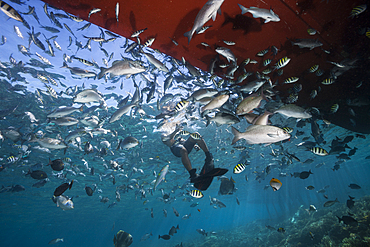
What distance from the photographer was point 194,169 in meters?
5.18

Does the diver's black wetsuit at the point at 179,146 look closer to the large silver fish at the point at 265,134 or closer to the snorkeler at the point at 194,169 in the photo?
the snorkeler at the point at 194,169

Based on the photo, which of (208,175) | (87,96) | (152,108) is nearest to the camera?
(208,175)

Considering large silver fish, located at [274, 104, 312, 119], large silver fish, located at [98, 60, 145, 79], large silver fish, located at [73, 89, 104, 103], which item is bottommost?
large silver fish, located at [274, 104, 312, 119]

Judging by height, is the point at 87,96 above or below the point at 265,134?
above

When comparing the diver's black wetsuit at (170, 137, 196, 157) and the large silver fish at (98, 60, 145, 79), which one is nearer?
the large silver fish at (98, 60, 145, 79)

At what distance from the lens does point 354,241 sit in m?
8.38

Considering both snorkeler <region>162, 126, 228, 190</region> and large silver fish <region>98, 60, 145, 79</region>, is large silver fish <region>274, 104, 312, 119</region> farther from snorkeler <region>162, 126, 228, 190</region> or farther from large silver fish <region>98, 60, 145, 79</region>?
large silver fish <region>98, 60, 145, 79</region>

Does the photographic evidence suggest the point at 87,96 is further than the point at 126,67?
Yes

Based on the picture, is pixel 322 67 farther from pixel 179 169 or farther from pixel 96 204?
pixel 96 204

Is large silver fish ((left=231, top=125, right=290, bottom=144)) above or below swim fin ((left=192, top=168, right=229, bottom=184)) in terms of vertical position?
above

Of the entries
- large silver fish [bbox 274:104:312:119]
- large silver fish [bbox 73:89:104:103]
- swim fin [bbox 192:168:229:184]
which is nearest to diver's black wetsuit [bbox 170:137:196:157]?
swim fin [bbox 192:168:229:184]

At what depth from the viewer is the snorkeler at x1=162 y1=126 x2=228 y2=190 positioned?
4.61 m

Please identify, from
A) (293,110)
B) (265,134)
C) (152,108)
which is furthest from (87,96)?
(293,110)

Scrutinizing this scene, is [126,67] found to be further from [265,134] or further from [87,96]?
[265,134]
